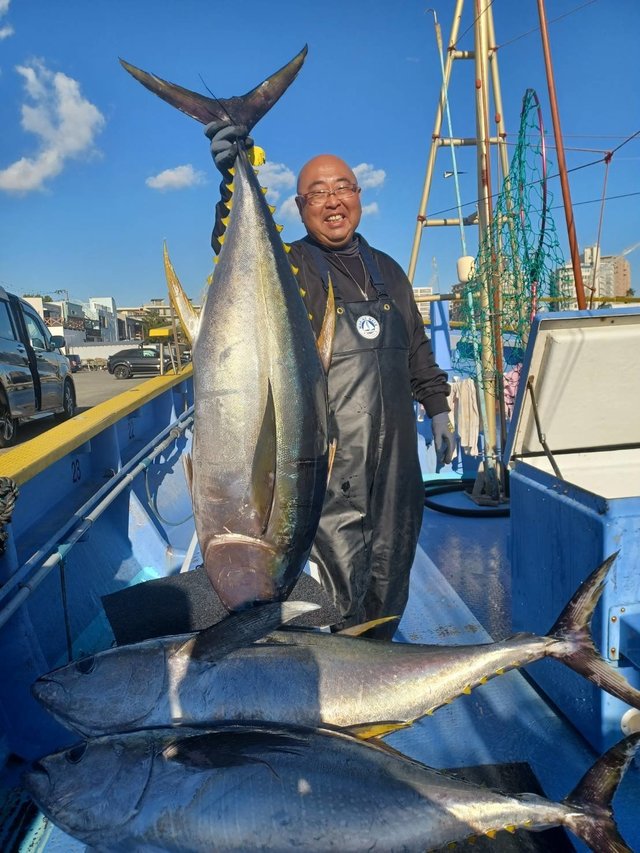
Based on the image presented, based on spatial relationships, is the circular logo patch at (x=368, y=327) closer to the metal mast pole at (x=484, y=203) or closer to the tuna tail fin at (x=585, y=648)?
the tuna tail fin at (x=585, y=648)

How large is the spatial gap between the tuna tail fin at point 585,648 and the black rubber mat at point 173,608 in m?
0.67

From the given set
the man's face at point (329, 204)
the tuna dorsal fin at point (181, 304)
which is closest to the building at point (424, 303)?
the man's face at point (329, 204)

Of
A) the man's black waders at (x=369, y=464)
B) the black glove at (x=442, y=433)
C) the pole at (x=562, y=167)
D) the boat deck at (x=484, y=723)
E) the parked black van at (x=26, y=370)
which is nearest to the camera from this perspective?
the boat deck at (x=484, y=723)

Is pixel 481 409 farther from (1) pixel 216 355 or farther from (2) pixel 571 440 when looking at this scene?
(1) pixel 216 355

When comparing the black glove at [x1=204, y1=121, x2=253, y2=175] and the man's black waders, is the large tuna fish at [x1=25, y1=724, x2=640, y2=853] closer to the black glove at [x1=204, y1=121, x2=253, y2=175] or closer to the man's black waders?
the man's black waders

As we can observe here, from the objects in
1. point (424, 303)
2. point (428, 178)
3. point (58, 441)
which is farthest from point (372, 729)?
point (424, 303)

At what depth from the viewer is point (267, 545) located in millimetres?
1406

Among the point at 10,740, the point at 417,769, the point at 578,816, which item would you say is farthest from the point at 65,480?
the point at 578,816

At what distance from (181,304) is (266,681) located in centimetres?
97

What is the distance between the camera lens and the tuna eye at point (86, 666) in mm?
1337

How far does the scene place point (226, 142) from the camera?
1776 millimetres

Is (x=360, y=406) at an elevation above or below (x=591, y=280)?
below

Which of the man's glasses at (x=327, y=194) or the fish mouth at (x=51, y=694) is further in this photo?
the man's glasses at (x=327, y=194)

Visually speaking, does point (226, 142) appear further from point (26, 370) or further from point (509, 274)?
point (26, 370)
